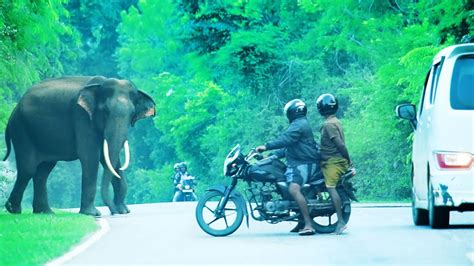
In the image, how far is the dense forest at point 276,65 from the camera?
117 ft

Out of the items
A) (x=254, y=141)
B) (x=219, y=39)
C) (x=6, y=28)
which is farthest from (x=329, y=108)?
(x=254, y=141)

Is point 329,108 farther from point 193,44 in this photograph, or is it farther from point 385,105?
point 193,44

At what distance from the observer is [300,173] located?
20453 mm

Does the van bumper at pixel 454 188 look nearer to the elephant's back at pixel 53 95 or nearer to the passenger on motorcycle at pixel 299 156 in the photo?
the passenger on motorcycle at pixel 299 156

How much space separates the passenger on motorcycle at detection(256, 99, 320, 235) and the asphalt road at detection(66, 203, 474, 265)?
1.55ft

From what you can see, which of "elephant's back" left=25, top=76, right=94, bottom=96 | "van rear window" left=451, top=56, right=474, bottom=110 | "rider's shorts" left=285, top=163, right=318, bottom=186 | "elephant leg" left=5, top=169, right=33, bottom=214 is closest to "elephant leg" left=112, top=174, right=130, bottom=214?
"elephant's back" left=25, top=76, right=94, bottom=96

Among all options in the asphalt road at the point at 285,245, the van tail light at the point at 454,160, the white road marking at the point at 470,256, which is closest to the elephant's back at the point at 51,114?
the asphalt road at the point at 285,245

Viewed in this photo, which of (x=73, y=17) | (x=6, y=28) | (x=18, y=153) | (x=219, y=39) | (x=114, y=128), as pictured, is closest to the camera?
(x=6, y=28)

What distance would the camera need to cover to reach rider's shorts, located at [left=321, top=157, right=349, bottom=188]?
20.3 m

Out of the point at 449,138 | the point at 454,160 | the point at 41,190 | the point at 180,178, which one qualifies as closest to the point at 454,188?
the point at 454,160

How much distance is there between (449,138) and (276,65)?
106 feet

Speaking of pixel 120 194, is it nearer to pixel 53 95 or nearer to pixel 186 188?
pixel 53 95

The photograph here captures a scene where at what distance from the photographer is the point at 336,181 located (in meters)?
20.3

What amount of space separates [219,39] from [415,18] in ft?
29.2
